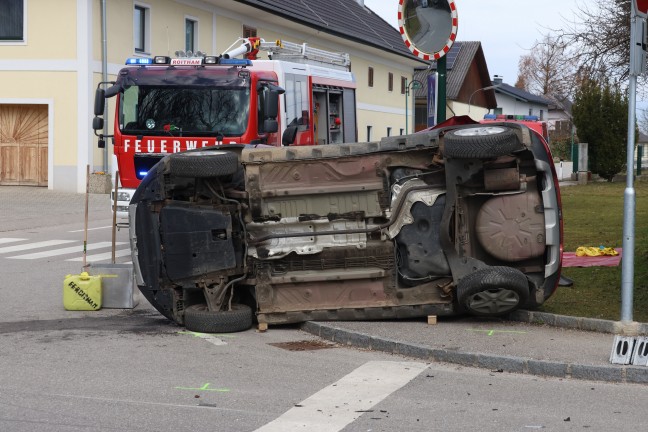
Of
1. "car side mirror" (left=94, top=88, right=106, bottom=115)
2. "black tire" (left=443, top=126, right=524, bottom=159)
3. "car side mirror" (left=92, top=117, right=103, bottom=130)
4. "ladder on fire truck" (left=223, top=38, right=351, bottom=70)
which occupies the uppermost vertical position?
"ladder on fire truck" (left=223, top=38, right=351, bottom=70)

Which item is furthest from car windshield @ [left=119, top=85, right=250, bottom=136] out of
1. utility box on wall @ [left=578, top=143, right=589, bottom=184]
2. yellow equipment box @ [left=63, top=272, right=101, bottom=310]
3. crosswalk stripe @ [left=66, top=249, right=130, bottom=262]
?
utility box on wall @ [left=578, top=143, right=589, bottom=184]

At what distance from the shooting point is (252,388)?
7.19 meters

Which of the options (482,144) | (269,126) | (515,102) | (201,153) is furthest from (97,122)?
(515,102)

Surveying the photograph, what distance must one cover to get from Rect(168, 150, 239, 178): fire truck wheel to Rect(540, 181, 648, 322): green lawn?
3.38 metres

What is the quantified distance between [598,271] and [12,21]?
22604 millimetres

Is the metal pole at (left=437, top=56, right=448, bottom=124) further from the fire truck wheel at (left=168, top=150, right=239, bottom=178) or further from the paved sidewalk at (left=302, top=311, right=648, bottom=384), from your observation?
the fire truck wheel at (left=168, top=150, right=239, bottom=178)

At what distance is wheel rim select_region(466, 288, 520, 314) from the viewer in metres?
9.02

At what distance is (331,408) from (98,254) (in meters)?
10.1

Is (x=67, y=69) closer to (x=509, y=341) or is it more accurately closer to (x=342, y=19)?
A: (x=342, y=19)

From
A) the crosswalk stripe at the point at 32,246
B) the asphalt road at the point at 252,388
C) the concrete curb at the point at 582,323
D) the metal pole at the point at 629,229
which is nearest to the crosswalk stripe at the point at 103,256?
the crosswalk stripe at the point at 32,246

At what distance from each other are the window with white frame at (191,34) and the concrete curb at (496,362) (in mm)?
26934

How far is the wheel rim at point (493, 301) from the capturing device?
902 centimetres

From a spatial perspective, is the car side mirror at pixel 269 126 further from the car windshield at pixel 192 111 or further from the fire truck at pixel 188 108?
the car windshield at pixel 192 111

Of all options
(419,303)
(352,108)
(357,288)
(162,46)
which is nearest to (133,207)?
(357,288)
